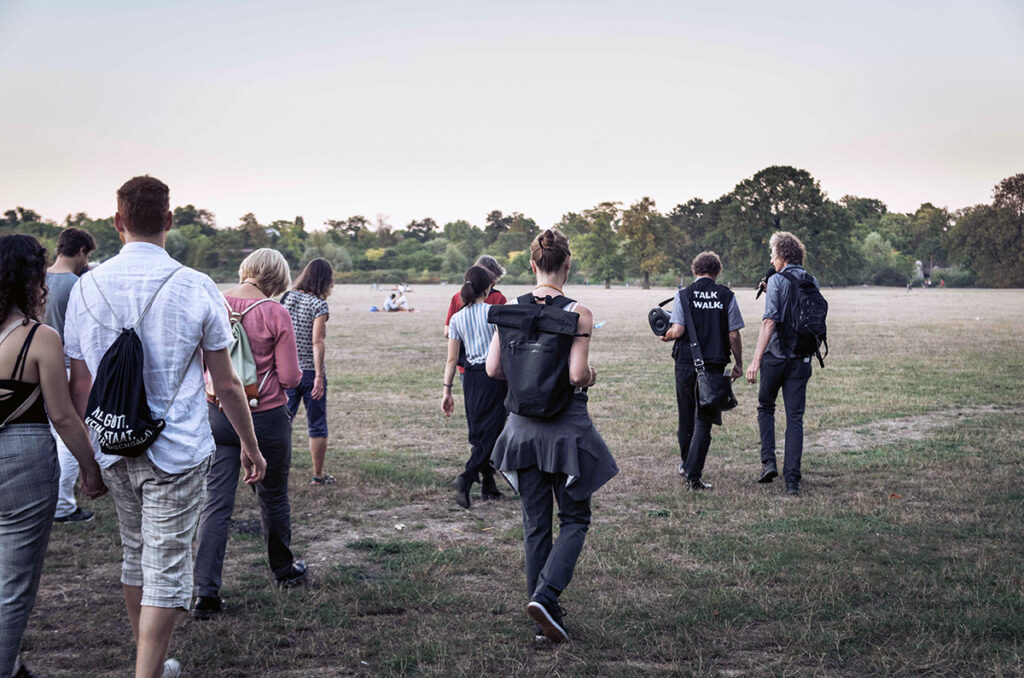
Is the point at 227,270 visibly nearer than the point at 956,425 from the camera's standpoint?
No

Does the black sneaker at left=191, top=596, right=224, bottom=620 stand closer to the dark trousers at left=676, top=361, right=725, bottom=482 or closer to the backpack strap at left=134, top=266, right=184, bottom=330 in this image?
the backpack strap at left=134, top=266, right=184, bottom=330

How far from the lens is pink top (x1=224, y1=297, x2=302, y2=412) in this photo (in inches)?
169

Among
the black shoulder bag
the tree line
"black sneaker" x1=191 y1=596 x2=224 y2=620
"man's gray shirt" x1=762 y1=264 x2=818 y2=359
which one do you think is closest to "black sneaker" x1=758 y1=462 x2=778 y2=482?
the black shoulder bag

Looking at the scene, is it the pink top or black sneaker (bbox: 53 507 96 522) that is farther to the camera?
black sneaker (bbox: 53 507 96 522)

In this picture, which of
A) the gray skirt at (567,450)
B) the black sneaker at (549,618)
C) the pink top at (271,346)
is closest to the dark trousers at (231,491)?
the pink top at (271,346)

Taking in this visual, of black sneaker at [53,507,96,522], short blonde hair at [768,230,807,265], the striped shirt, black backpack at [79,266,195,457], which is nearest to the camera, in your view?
black backpack at [79,266,195,457]

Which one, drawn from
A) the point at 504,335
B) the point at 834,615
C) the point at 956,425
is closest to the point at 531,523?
the point at 504,335

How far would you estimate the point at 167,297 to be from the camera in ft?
9.77

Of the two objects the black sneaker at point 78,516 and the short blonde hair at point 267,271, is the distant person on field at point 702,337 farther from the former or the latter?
the black sneaker at point 78,516

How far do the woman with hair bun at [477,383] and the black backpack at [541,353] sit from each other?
2.71 metres

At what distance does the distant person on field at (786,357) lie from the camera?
21.9ft

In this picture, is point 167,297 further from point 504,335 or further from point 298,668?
point 298,668

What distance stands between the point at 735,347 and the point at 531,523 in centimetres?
348

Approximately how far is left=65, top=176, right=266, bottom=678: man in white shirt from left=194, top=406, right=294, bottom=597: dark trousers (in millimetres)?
1120
